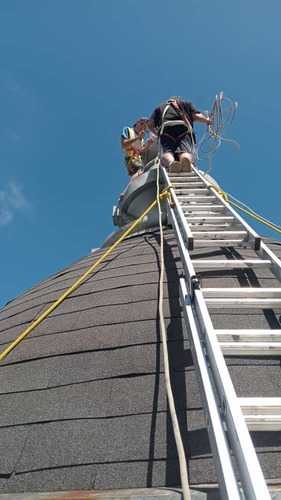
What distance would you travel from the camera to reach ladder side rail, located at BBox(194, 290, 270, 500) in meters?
1.04

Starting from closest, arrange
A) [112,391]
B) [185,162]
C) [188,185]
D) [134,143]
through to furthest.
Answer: [112,391] → [188,185] → [185,162] → [134,143]

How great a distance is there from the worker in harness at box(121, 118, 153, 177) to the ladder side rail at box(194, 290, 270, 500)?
553 centimetres

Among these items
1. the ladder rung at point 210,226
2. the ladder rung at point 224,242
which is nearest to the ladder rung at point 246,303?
the ladder rung at point 224,242

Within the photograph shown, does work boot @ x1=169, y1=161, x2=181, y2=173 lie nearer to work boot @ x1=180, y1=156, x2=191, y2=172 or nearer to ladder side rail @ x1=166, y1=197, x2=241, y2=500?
work boot @ x1=180, y1=156, x2=191, y2=172

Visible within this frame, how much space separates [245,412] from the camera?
1495 millimetres

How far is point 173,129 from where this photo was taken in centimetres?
570

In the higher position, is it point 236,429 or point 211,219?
point 211,219

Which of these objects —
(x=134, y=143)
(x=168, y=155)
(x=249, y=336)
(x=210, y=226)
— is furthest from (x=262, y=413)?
(x=134, y=143)

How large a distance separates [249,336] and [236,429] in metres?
0.73

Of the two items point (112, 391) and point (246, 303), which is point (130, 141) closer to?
point (246, 303)

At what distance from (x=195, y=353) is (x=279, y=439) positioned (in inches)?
19.4

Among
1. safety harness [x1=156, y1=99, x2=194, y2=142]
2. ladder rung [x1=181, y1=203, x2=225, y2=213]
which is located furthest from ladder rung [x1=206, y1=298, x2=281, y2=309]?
safety harness [x1=156, y1=99, x2=194, y2=142]

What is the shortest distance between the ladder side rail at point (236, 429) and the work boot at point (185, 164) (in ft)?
11.4

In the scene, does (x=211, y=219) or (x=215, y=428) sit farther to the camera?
(x=211, y=219)
